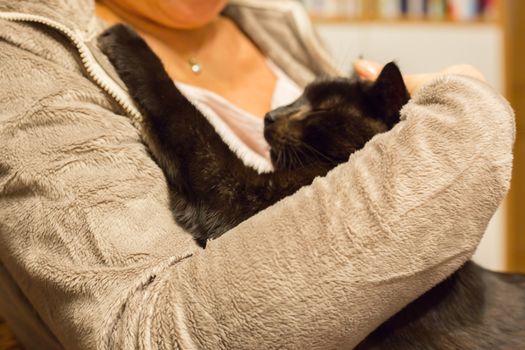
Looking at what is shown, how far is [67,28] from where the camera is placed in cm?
85

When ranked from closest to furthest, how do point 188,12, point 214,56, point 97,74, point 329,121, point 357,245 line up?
point 357,245
point 97,74
point 329,121
point 188,12
point 214,56

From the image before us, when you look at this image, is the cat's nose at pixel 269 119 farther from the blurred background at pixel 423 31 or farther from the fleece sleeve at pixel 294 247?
the blurred background at pixel 423 31

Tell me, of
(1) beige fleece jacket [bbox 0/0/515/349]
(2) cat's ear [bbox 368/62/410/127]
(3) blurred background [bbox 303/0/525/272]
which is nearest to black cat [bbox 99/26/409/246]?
(2) cat's ear [bbox 368/62/410/127]

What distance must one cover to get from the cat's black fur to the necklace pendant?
239 millimetres

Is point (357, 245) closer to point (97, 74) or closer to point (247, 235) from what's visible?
point (247, 235)

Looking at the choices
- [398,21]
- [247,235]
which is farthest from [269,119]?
[398,21]

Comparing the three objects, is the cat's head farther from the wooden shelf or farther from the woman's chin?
the wooden shelf

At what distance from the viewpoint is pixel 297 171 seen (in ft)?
3.00

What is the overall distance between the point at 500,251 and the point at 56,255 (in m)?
2.52

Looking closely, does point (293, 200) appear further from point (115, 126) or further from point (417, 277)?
point (115, 126)

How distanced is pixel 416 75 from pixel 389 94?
2.1 inches

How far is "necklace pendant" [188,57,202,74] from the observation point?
1.18 metres

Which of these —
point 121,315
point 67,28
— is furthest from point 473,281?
point 67,28

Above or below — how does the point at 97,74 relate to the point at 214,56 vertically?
above
